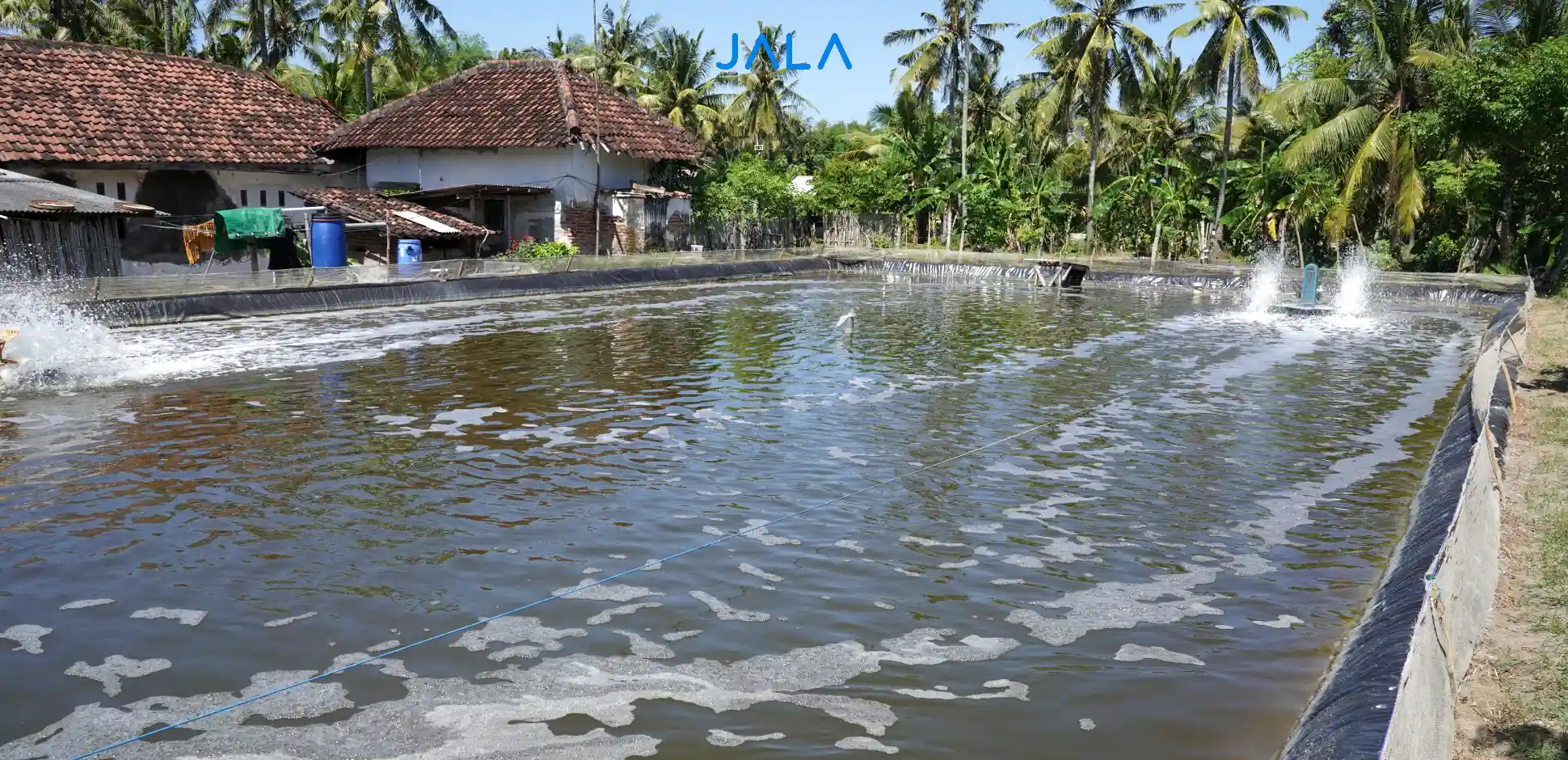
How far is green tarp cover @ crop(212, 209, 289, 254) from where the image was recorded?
27531 mm

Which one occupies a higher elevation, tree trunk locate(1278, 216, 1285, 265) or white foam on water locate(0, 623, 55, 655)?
tree trunk locate(1278, 216, 1285, 265)

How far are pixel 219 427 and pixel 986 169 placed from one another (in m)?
34.6

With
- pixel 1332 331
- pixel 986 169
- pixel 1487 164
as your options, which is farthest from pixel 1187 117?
pixel 1332 331

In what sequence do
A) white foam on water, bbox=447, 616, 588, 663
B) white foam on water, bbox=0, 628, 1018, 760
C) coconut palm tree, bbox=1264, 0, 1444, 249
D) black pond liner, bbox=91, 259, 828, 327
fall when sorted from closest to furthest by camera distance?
white foam on water, bbox=0, 628, 1018, 760, white foam on water, bbox=447, 616, 588, 663, black pond liner, bbox=91, 259, 828, 327, coconut palm tree, bbox=1264, 0, 1444, 249

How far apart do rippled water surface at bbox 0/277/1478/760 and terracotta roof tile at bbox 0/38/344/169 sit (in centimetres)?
1232

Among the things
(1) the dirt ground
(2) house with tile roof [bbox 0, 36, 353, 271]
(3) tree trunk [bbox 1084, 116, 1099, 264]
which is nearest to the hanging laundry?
(2) house with tile roof [bbox 0, 36, 353, 271]

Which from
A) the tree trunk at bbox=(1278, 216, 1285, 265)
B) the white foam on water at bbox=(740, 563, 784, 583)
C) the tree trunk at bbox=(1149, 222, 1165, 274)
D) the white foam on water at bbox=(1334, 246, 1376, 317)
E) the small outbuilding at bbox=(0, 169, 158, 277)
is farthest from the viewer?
the tree trunk at bbox=(1149, 222, 1165, 274)

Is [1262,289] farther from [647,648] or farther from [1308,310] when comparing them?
[647,648]

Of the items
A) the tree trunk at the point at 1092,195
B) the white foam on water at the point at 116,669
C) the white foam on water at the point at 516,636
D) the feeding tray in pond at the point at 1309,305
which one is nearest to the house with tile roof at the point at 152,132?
the white foam on water at the point at 116,669

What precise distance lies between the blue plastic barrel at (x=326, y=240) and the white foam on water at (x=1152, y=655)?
25368mm

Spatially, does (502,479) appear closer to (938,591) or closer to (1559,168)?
(938,591)

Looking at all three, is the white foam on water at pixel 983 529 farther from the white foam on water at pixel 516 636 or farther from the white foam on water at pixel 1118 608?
the white foam on water at pixel 516 636

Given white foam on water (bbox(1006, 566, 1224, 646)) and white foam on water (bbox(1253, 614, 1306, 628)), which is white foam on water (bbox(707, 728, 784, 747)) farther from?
white foam on water (bbox(1253, 614, 1306, 628))

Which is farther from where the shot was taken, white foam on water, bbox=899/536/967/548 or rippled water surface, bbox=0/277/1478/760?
white foam on water, bbox=899/536/967/548
